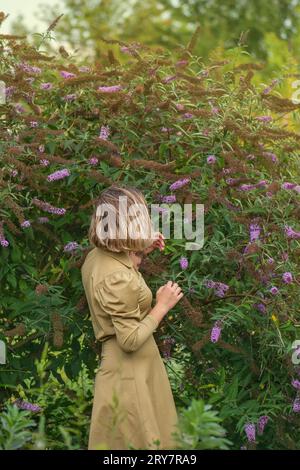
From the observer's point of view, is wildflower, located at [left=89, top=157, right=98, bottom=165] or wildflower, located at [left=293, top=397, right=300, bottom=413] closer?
wildflower, located at [left=293, top=397, right=300, bottom=413]

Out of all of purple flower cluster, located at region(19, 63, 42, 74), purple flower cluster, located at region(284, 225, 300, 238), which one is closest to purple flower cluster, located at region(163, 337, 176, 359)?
purple flower cluster, located at region(284, 225, 300, 238)

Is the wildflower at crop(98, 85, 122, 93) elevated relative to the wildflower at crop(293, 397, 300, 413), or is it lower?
elevated

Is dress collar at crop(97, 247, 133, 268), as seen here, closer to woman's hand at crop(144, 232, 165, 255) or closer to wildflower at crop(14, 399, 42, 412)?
woman's hand at crop(144, 232, 165, 255)

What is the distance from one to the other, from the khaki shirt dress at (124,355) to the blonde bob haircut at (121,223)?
90mm

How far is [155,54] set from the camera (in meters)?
6.15

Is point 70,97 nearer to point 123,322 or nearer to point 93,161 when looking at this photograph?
point 93,161

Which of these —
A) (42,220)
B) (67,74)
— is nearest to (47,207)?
(42,220)

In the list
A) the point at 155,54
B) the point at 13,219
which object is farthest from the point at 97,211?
the point at 155,54

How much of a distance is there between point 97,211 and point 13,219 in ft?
3.26

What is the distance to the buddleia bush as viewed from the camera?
533 cm

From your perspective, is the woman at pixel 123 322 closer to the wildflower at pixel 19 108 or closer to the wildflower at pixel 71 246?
the wildflower at pixel 71 246

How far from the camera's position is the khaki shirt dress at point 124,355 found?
179 inches

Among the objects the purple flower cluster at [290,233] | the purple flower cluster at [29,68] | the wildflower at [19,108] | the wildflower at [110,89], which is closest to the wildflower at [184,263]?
the purple flower cluster at [290,233]
